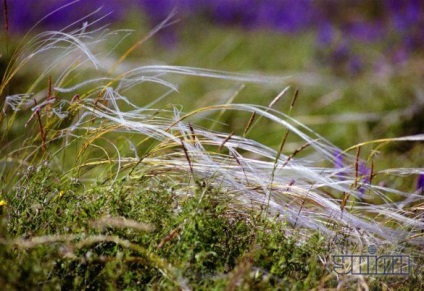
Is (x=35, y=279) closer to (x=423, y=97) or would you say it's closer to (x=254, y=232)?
(x=254, y=232)

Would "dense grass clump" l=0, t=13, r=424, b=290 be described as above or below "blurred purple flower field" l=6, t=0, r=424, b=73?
above

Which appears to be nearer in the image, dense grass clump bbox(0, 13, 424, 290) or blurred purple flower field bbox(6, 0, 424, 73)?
dense grass clump bbox(0, 13, 424, 290)

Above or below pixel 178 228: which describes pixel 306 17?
below

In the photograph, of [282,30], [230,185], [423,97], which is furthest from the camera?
[282,30]

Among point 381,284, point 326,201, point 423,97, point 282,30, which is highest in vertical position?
point 326,201

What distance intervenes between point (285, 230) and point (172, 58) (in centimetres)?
478

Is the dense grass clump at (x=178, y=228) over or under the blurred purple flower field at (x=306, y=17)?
over

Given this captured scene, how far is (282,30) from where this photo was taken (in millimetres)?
8430

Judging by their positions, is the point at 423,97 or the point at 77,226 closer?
the point at 77,226

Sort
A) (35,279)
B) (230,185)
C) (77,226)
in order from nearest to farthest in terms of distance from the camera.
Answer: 1. (35,279)
2. (77,226)
3. (230,185)

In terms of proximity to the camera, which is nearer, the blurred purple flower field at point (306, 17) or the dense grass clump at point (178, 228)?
the dense grass clump at point (178, 228)

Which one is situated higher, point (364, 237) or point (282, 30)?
point (364, 237)

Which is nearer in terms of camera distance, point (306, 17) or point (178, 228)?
point (178, 228)

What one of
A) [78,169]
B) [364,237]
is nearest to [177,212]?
[78,169]
